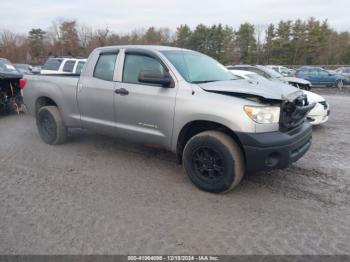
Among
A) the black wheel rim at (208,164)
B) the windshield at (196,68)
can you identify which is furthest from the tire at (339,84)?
the black wheel rim at (208,164)

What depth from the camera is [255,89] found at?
3.85m

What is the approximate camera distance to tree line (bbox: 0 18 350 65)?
55.0m

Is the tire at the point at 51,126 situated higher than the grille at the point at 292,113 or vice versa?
the grille at the point at 292,113

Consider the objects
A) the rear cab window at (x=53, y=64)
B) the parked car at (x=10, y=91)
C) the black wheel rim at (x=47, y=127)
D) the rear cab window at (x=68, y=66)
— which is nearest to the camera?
the black wheel rim at (x=47, y=127)

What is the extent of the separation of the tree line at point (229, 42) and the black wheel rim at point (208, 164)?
51075 mm

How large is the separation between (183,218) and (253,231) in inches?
29.3

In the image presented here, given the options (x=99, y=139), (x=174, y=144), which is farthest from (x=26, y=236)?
(x=99, y=139)

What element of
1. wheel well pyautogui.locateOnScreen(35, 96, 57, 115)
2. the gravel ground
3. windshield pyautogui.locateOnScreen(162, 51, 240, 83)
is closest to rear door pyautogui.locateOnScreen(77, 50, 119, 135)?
the gravel ground

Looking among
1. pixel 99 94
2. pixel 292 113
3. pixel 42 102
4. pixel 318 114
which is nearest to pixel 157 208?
pixel 292 113

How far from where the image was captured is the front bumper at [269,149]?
357cm

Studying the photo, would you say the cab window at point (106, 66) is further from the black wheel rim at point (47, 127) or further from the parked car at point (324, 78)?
the parked car at point (324, 78)

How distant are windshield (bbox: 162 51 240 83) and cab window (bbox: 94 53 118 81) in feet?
3.15

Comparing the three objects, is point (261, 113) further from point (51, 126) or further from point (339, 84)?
point (339, 84)

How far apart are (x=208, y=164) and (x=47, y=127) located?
12.3 ft
